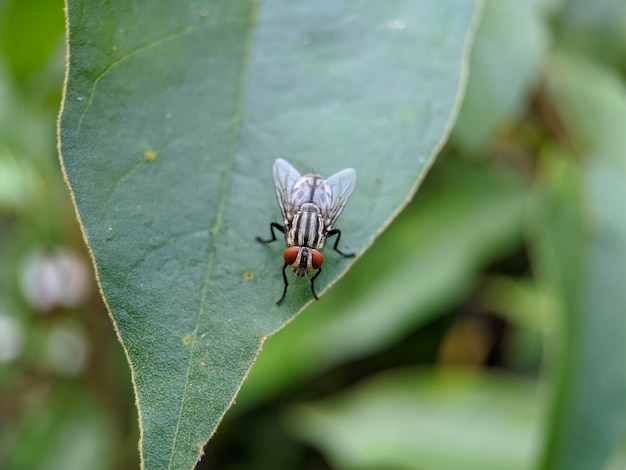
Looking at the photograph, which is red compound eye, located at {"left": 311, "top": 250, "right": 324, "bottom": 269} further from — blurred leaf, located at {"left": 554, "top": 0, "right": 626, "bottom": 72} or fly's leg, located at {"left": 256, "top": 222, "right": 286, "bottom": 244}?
blurred leaf, located at {"left": 554, "top": 0, "right": 626, "bottom": 72}

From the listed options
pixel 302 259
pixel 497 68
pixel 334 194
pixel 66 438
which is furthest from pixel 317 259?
pixel 66 438

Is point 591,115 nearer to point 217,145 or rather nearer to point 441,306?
point 441,306

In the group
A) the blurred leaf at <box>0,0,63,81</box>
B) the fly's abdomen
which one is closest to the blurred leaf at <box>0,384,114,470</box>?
the blurred leaf at <box>0,0,63,81</box>

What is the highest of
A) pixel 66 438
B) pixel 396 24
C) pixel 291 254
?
pixel 396 24

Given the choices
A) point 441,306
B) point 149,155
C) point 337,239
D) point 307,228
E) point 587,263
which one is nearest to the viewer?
point 149,155

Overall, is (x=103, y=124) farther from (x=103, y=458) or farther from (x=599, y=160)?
(x=103, y=458)

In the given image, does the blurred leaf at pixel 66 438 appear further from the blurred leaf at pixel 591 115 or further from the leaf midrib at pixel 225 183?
the blurred leaf at pixel 591 115

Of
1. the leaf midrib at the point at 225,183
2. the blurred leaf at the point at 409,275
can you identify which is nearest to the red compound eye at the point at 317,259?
the leaf midrib at the point at 225,183
